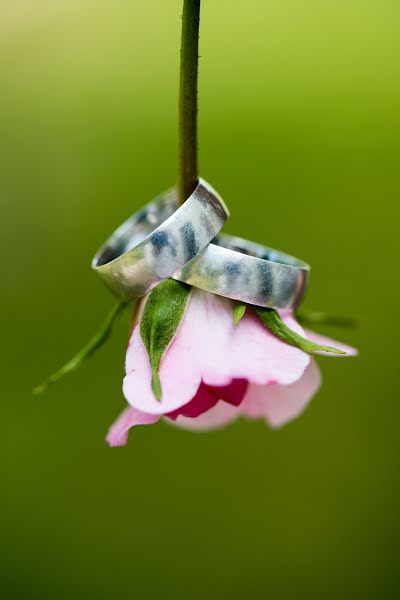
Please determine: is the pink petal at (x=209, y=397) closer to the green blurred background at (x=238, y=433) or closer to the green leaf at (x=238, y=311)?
the green leaf at (x=238, y=311)

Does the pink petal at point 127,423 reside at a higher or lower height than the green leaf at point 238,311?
lower

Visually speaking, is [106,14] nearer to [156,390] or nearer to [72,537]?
[72,537]

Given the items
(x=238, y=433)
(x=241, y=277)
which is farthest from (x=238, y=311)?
(x=238, y=433)

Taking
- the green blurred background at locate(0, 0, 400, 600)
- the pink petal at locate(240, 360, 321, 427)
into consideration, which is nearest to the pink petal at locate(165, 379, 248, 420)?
the pink petal at locate(240, 360, 321, 427)

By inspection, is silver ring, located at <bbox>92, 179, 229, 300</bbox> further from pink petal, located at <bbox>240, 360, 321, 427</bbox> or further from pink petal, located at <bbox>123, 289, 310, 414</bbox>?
pink petal, located at <bbox>240, 360, 321, 427</bbox>

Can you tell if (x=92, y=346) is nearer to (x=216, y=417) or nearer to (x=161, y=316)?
(x=161, y=316)

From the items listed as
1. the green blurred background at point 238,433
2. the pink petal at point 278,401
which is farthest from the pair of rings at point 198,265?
the green blurred background at point 238,433

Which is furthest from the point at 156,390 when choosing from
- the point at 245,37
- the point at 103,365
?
the point at 245,37
